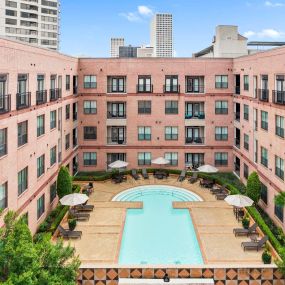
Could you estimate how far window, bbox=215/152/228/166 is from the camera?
45.3 m

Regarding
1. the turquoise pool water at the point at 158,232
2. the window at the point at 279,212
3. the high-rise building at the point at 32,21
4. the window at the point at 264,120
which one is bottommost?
the turquoise pool water at the point at 158,232

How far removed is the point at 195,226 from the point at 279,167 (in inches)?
313

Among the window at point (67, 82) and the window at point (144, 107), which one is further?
the window at point (144, 107)

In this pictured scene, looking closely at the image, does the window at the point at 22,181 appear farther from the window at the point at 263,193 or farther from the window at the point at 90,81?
the window at the point at 90,81

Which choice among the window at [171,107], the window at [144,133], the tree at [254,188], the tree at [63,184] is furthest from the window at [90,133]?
the tree at [254,188]

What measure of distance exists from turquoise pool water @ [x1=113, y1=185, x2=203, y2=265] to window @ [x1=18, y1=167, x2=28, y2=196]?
302 inches

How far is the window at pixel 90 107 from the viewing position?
4491 cm

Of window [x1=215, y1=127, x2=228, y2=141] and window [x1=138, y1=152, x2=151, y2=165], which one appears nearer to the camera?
window [x1=215, y1=127, x2=228, y2=141]

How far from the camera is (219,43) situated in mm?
55375

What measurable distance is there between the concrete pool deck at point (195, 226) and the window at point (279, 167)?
4958mm

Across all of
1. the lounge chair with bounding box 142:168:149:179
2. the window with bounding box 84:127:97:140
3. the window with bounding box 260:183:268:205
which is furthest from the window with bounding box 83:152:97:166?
the window with bounding box 260:183:268:205

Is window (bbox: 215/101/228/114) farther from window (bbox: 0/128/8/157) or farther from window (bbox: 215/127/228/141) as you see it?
window (bbox: 0/128/8/157)

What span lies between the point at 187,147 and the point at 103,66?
14.1m

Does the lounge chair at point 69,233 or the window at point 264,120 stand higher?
the window at point 264,120
